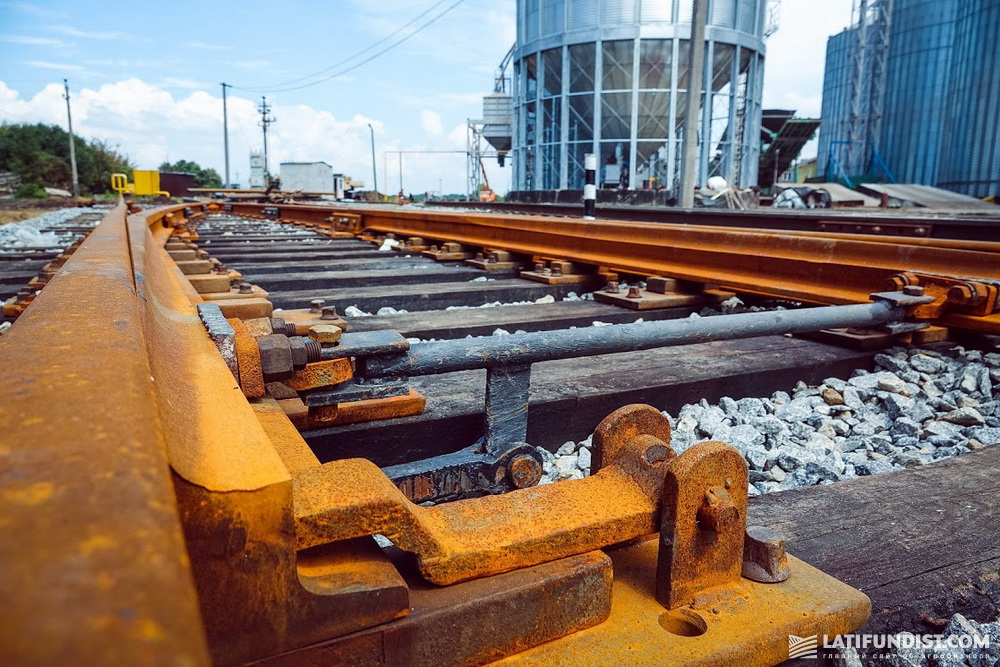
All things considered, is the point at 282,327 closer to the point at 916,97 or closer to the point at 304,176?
the point at 916,97

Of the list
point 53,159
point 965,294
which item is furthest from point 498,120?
point 965,294

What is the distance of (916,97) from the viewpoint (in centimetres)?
2902

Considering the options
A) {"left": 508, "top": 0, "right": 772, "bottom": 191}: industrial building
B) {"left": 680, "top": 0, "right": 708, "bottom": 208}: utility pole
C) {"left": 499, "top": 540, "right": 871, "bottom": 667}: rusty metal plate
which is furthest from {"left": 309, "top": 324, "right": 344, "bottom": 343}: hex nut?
{"left": 508, "top": 0, "right": 772, "bottom": 191}: industrial building

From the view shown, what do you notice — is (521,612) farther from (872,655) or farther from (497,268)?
(497,268)

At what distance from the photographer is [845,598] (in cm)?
101

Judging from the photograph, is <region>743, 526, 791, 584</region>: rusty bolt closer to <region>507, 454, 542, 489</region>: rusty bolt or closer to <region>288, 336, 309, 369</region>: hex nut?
<region>507, 454, 542, 489</region>: rusty bolt

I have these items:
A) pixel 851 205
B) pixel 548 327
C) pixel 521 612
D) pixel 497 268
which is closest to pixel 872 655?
pixel 521 612

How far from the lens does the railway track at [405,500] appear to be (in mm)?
348

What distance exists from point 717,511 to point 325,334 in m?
0.89

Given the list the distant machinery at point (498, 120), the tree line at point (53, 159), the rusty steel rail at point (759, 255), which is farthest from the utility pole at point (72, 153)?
the rusty steel rail at point (759, 255)

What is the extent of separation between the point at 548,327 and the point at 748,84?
2899cm

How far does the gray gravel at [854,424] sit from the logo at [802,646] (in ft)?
2.36

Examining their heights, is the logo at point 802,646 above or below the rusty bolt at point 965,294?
below

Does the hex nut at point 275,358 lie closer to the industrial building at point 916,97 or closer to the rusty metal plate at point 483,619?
the rusty metal plate at point 483,619
